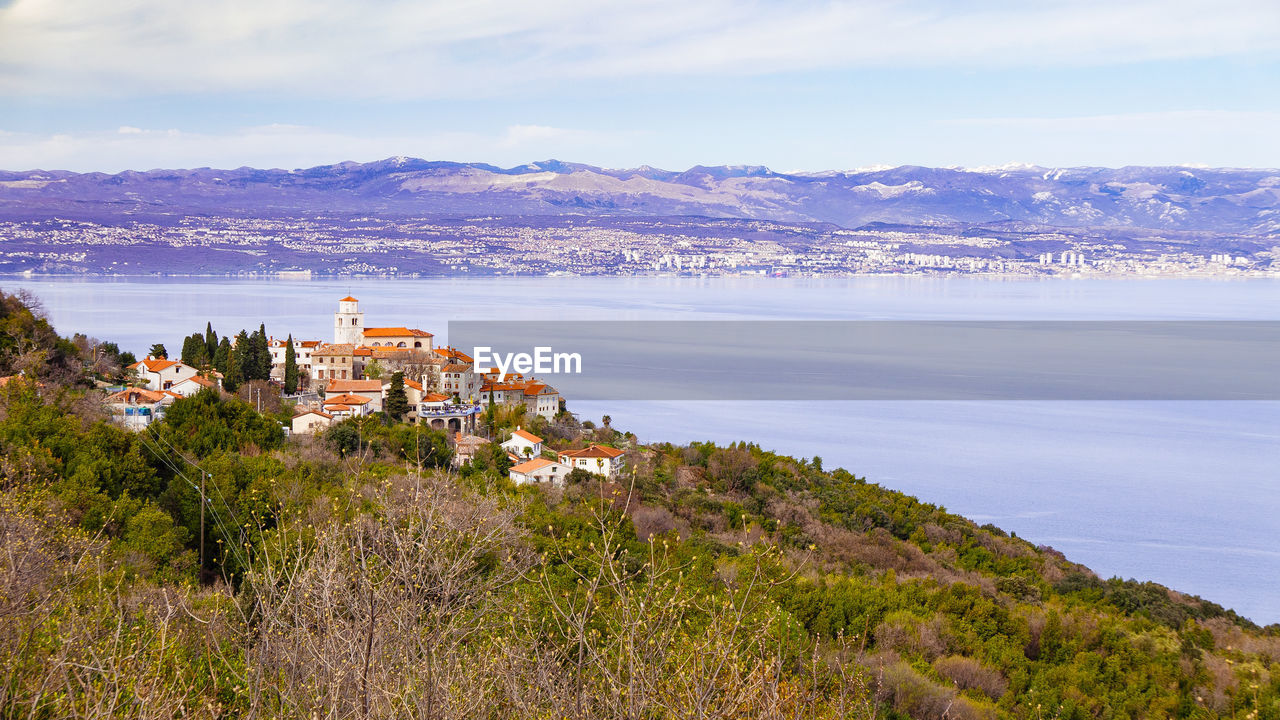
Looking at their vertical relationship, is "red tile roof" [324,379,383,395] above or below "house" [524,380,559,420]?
above

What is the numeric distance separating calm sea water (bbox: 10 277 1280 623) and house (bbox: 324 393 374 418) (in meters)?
6.51

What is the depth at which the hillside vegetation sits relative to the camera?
11.6 feet

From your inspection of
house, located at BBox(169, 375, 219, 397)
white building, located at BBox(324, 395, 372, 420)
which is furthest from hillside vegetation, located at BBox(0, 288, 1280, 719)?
white building, located at BBox(324, 395, 372, 420)

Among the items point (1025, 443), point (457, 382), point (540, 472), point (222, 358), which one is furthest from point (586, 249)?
point (540, 472)

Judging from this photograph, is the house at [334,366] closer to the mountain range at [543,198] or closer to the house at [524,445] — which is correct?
the house at [524,445]

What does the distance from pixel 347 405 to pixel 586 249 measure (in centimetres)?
9349

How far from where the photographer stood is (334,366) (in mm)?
24141

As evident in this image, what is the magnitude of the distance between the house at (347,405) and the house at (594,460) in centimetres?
418

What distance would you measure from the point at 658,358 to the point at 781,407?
10008mm

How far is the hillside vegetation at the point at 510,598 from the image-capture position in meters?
A: 3.53

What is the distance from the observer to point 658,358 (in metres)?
39.9

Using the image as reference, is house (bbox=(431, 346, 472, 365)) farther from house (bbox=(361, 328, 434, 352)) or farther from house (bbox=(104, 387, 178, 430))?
house (bbox=(104, 387, 178, 430))

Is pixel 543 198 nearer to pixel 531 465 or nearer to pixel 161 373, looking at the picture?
pixel 161 373

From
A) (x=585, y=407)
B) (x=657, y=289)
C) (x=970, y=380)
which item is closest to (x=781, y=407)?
(x=585, y=407)
